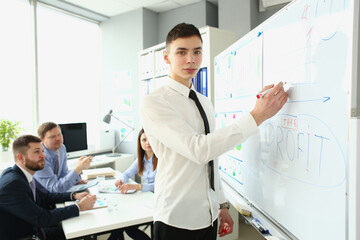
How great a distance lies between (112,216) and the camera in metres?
1.64

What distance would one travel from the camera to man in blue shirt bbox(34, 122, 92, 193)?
223 centimetres

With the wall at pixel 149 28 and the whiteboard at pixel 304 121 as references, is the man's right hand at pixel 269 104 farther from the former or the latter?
the wall at pixel 149 28

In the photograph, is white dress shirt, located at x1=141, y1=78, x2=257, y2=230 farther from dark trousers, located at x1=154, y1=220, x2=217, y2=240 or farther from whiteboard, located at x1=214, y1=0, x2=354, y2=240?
whiteboard, located at x1=214, y1=0, x2=354, y2=240

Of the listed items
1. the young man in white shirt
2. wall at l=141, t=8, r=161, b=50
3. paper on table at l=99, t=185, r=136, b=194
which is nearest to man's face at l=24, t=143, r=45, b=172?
paper on table at l=99, t=185, r=136, b=194

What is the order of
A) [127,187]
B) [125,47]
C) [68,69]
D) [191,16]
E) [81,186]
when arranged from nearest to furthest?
[127,187], [81,186], [191,16], [68,69], [125,47]

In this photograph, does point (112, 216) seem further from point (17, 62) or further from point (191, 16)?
point (191, 16)

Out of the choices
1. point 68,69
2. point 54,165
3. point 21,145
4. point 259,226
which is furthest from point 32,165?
point 68,69

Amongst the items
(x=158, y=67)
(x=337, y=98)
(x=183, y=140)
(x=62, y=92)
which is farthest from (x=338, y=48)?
(x=62, y=92)

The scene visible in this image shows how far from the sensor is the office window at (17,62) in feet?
10.6

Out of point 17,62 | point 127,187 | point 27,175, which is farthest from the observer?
point 17,62

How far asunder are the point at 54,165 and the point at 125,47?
2424 mm

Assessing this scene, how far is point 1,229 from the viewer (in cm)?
153

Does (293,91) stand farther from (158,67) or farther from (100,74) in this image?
(100,74)

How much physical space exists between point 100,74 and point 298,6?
4.15m
